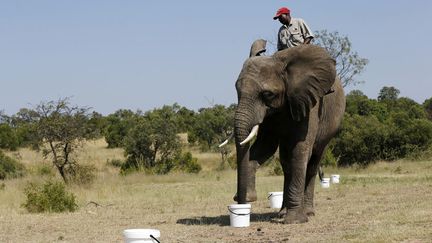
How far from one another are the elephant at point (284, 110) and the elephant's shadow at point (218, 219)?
79 centimetres

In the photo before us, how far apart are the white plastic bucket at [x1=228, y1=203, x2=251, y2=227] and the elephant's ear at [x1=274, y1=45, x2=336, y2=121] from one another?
62.0 inches

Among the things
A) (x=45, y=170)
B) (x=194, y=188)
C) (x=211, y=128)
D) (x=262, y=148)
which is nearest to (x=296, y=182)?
(x=262, y=148)

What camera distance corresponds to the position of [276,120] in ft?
37.2

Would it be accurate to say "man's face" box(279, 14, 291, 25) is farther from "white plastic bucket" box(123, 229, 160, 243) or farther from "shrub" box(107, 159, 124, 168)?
"shrub" box(107, 159, 124, 168)

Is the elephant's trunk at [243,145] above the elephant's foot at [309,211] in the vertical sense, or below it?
above

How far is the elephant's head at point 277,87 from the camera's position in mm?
10469

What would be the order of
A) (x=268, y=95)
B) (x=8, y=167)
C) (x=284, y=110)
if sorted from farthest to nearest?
1. (x=8, y=167)
2. (x=284, y=110)
3. (x=268, y=95)

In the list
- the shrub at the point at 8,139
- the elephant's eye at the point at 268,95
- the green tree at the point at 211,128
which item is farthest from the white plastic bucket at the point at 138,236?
the shrub at the point at 8,139

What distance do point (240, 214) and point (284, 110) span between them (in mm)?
1746

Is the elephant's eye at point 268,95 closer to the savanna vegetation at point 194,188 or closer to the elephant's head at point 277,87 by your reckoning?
the elephant's head at point 277,87

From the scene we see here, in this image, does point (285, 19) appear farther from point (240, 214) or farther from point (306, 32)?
point (240, 214)

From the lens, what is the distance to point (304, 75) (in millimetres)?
10836

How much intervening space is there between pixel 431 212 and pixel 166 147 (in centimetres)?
2751

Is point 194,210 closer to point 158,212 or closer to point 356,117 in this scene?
point 158,212
